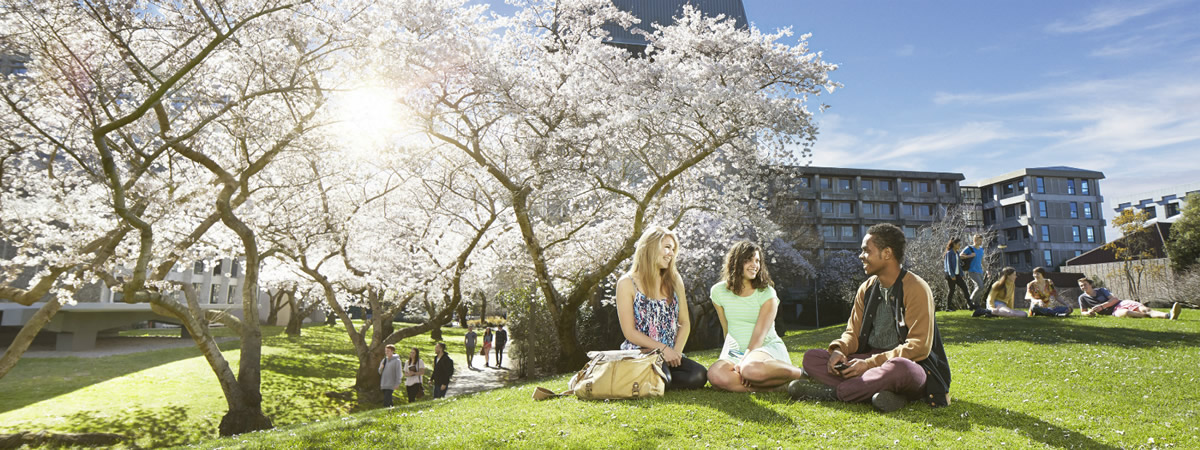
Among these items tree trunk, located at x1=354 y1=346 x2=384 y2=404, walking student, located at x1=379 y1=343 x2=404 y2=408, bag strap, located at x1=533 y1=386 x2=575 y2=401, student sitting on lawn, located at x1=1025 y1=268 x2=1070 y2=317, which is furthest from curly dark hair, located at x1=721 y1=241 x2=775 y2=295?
tree trunk, located at x1=354 y1=346 x2=384 y2=404

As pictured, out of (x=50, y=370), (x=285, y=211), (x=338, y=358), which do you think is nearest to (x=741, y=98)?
(x=285, y=211)

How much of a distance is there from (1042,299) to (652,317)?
594 inches

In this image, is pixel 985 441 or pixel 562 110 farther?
pixel 562 110

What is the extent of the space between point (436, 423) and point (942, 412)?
15.9 feet

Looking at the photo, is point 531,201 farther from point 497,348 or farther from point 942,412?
point 497,348

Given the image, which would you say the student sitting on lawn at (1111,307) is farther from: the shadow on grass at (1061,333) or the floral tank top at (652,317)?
the floral tank top at (652,317)

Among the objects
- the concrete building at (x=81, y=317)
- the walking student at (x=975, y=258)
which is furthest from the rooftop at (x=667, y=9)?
the walking student at (x=975, y=258)

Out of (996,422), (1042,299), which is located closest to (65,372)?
(996,422)

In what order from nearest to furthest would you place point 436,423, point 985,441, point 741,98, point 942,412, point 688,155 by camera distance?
point 985,441 → point 942,412 → point 436,423 → point 741,98 → point 688,155

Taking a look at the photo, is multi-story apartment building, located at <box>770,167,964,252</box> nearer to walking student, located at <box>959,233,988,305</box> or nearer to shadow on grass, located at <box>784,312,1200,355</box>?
walking student, located at <box>959,233,988,305</box>

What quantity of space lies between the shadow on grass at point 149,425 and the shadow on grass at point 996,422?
1521 centimetres

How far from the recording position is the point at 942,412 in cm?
557

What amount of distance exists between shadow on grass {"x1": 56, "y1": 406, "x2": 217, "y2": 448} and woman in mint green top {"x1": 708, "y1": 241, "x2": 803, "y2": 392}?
1339cm

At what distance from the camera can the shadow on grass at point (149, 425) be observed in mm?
14383
